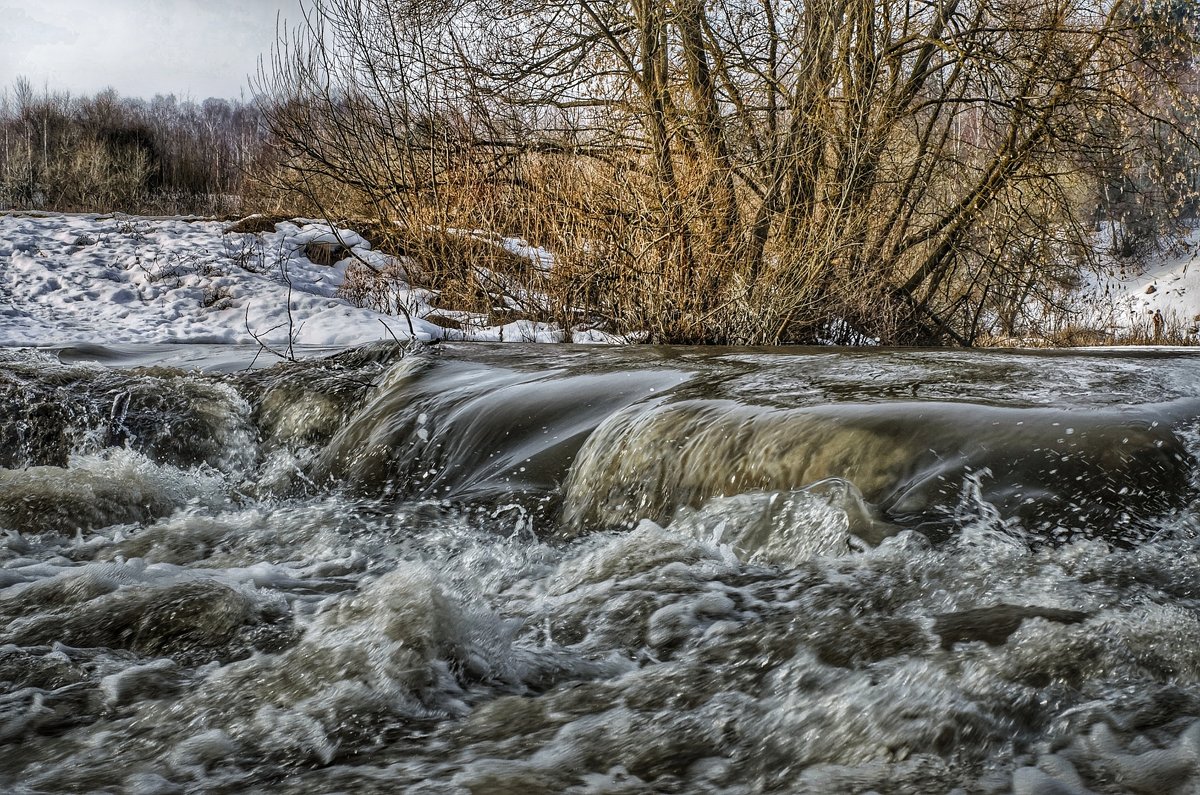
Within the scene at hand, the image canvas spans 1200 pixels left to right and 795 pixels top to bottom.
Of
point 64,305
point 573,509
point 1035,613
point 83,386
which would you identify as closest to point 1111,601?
point 1035,613

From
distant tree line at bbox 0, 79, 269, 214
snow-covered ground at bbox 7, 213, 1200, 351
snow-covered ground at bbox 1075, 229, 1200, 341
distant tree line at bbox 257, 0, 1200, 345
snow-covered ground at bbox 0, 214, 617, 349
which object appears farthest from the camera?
distant tree line at bbox 0, 79, 269, 214

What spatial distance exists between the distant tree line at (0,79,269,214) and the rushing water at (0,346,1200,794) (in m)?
15.5

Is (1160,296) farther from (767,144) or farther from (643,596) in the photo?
(643,596)

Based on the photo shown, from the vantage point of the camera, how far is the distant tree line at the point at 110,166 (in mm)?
20656

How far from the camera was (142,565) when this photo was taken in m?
3.05

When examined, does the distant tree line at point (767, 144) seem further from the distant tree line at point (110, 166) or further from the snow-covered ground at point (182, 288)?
the distant tree line at point (110, 166)

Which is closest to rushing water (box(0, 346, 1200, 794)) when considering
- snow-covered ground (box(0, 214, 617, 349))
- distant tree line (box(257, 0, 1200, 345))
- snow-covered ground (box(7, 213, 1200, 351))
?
distant tree line (box(257, 0, 1200, 345))

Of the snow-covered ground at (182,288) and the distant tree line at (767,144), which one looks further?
the snow-covered ground at (182,288)

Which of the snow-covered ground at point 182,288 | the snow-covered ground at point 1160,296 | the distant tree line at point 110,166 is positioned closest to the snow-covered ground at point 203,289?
the snow-covered ground at point 182,288

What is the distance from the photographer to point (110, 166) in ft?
70.8

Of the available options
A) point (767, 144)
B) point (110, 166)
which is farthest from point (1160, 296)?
point (110, 166)

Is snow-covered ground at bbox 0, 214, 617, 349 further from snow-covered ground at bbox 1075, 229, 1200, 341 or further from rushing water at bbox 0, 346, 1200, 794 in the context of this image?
snow-covered ground at bbox 1075, 229, 1200, 341

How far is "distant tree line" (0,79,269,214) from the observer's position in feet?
67.8

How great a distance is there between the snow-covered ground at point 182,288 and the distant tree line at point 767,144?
2.96ft
